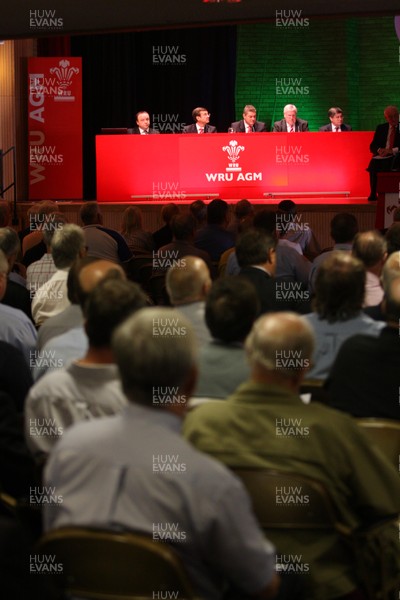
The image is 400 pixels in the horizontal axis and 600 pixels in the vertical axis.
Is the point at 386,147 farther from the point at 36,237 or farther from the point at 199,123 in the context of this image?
the point at 36,237

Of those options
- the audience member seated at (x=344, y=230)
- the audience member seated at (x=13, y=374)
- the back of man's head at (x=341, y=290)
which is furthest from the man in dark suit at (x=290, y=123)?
the audience member seated at (x=13, y=374)

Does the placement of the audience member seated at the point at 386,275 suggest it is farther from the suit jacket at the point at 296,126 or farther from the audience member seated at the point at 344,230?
the suit jacket at the point at 296,126

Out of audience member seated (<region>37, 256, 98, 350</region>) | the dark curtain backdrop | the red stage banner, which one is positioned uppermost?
the dark curtain backdrop

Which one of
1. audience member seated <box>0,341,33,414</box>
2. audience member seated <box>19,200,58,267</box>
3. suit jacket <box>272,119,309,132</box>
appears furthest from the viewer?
suit jacket <box>272,119,309,132</box>

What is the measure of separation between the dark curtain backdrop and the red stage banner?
2.19m

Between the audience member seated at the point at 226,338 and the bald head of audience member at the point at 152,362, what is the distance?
→ 1012 millimetres

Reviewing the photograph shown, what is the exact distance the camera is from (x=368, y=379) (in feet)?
9.89

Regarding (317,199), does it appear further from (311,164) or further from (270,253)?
(270,253)

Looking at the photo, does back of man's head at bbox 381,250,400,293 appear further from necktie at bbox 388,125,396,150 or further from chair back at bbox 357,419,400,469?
necktie at bbox 388,125,396,150

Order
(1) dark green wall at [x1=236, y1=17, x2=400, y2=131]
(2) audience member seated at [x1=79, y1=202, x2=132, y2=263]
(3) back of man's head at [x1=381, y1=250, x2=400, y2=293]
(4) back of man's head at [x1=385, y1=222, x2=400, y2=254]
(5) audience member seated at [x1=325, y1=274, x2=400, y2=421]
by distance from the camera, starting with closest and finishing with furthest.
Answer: (5) audience member seated at [x1=325, y1=274, x2=400, y2=421] < (3) back of man's head at [x1=381, y1=250, x2=400, y2=293] < (4) back of man's head at [x1=385, y1=222, x2=400, y2=254] < (2) audience member seated at [x1=79, y1=202, x2=132, y2=263] < (1) dark green wall at [x1=236, y1=17, x2=400, y2=131]

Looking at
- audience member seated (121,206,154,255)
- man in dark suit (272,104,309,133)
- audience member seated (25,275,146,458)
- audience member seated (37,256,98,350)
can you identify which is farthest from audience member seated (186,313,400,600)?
man in dark suit (272,104,309,133)

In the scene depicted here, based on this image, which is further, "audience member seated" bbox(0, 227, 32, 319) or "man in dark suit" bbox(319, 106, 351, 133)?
"man in dark suit" bbox(319, 106, 351, 133)

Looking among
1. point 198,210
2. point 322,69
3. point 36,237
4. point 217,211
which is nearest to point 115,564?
point 36,237

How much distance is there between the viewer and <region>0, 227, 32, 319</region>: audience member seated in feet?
16.4
